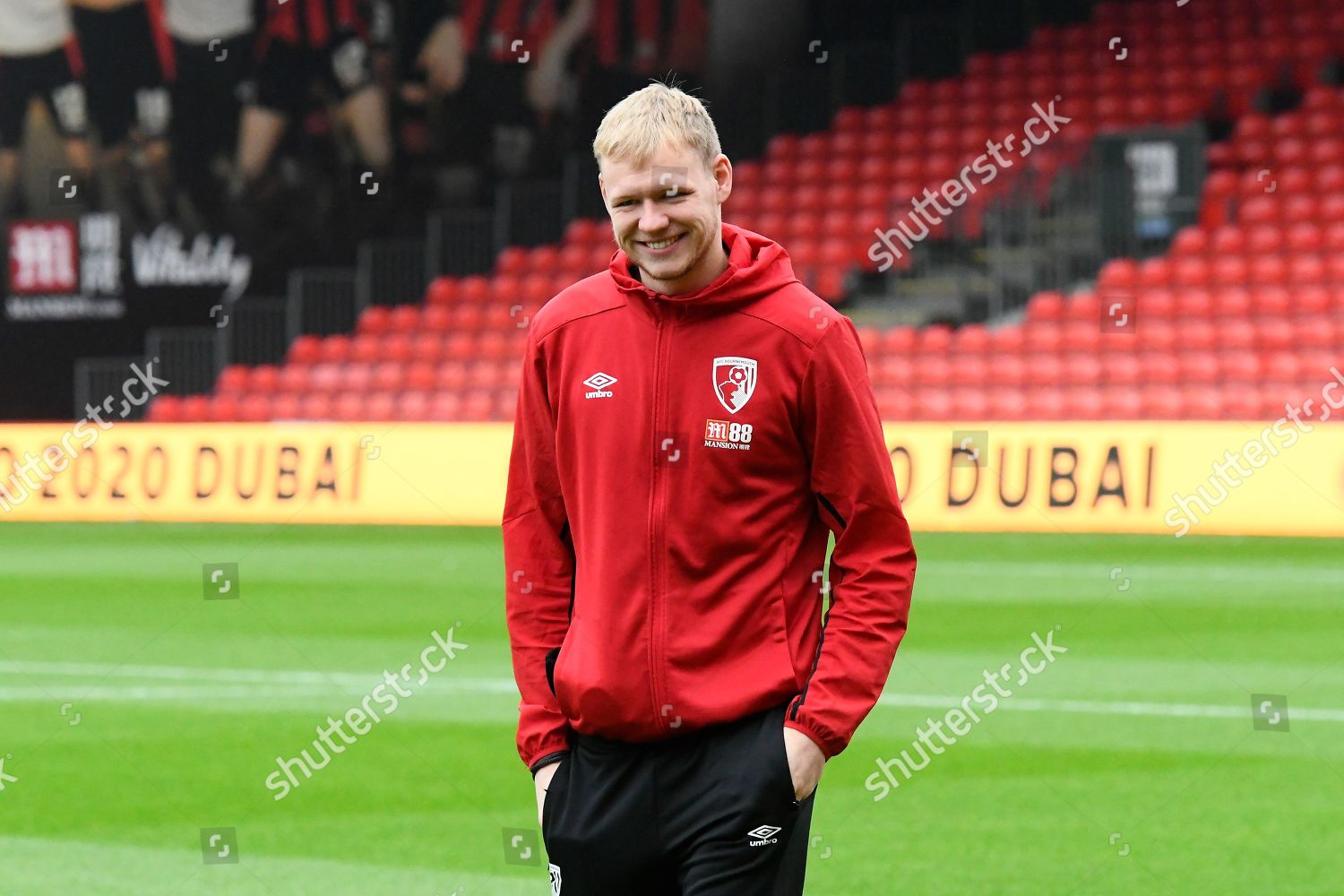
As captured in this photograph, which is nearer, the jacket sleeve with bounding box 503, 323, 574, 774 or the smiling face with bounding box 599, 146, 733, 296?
the smiling face with bounding box 599, 146, 733, 296

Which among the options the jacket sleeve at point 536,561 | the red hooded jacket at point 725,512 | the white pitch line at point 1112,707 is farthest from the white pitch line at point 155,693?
the red hooded jacket at point 725,512

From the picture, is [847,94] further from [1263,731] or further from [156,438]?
[1263,731]

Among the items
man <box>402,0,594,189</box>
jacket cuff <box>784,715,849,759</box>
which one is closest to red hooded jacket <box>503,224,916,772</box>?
jacket cuff <box>784,715,849,759</box>

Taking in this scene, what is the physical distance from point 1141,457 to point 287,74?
16645 mm

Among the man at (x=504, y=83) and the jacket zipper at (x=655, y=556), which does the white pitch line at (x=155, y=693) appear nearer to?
the jacket zipper at (x=655, y=556)

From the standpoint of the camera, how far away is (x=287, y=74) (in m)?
29.9

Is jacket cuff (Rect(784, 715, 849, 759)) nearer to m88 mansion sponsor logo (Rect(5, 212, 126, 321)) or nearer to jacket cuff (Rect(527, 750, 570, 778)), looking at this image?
jacket cuff (Rect(527, 750, 570, 778))

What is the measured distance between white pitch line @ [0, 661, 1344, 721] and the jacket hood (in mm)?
6808

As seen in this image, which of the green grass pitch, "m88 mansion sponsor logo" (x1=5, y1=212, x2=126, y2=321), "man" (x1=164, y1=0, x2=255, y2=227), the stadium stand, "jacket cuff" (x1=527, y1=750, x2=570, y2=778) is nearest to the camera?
"jacket cuff" (x1=527, y1=750, x2=570, y2=778)

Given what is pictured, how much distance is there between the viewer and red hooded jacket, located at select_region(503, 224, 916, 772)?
11.1 ft

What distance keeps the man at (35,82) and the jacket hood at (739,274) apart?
28.6m

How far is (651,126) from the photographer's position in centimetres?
331

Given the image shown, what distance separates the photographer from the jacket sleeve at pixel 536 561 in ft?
11.7

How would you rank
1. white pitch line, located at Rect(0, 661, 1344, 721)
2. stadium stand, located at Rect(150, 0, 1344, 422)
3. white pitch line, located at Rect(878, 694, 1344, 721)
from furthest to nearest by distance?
1. stadium stand, located at Rect(150, 0, 1344, 422)
2. white pitch line, located at Rect(0, 661, 1344, 721)
3. white pitch line, located at Rect(878, 694, 1344, 721)
